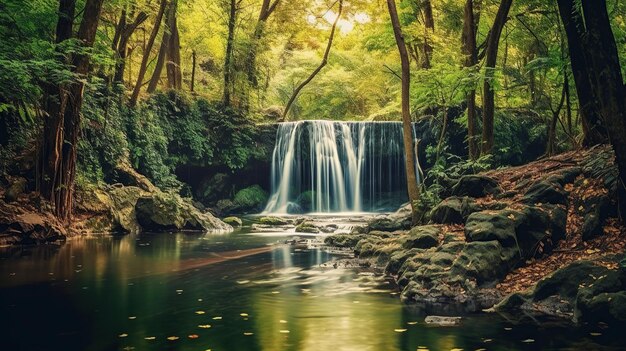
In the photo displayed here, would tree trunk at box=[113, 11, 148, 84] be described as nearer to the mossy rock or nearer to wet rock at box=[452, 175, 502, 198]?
the mossy rock

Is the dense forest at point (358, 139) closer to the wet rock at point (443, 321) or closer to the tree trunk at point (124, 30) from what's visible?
the wet rock at point (443, 321)

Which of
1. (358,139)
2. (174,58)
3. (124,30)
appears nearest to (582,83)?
(124,30)

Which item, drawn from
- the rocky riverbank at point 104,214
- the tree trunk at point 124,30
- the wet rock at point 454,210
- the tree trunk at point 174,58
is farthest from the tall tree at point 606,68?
the tree trunk at point 174,58

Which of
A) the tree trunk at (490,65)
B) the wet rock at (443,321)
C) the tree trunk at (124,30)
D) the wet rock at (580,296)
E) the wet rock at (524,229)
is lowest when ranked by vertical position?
the wet rock at (443,321)

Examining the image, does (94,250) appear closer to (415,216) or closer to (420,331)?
(415,216)

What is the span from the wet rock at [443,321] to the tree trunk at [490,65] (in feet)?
31.1

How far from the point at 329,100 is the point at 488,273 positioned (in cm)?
3798

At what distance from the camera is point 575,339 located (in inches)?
252

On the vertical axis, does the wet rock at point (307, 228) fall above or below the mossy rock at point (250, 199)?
below

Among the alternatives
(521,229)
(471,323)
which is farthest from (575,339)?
(521,229)

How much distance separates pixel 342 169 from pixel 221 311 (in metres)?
23.2

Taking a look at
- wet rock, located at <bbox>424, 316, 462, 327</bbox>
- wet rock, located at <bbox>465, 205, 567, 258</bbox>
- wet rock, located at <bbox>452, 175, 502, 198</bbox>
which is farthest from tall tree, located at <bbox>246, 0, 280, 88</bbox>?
wet rock, located at <bbox>424, 316, 462, 327</bbox>

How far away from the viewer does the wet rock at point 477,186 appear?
483 inches

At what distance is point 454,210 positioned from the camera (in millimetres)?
12125
